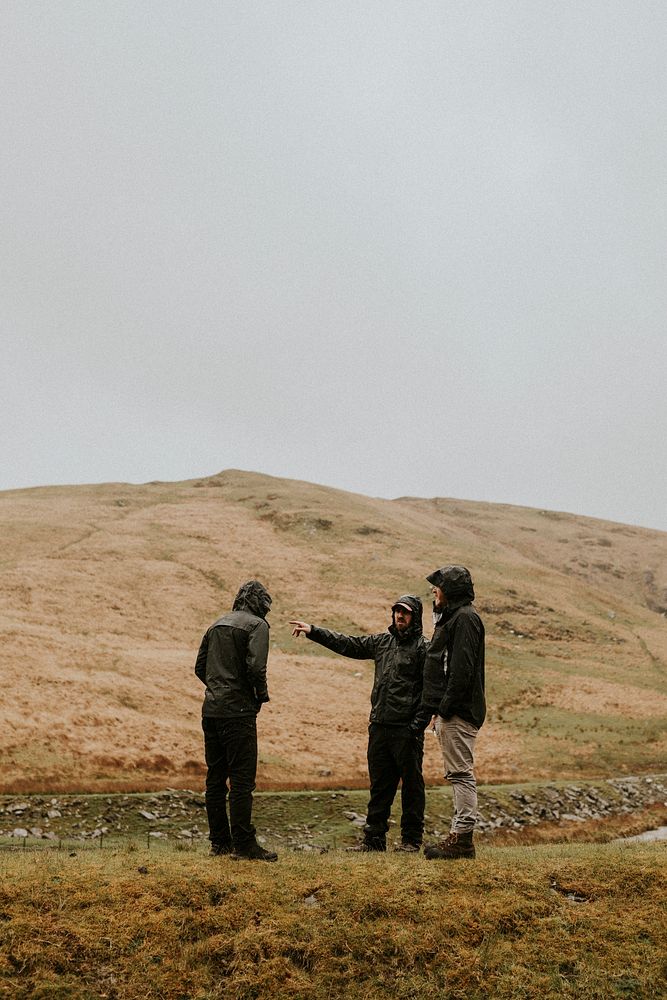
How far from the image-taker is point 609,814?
86.3 ft

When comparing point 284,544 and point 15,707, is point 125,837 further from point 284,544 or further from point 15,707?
point 284,544

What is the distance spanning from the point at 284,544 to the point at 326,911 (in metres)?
69.8

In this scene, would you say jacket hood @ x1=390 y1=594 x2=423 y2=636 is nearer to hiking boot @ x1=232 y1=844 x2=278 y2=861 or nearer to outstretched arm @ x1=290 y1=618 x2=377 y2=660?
outstretched arm @ x1=290 y1=618 x2=377 y2=660

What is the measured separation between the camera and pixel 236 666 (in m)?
10.8

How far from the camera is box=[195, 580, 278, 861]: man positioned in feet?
34.4

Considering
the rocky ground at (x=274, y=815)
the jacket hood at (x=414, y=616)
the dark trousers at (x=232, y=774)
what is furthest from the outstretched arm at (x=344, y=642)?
the rocky ground at (x=274, y=815)

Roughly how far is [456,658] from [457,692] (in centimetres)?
48

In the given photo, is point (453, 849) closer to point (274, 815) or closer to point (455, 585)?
point (455, 585)

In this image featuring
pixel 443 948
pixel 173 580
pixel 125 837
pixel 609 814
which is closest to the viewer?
Result: pixel 443 948

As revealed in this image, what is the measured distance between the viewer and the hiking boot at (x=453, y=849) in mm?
10055

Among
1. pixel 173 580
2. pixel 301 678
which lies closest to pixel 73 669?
pixel 301 678

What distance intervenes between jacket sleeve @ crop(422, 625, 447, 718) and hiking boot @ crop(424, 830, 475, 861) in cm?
175

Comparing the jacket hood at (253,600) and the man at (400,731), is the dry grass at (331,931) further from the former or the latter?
the jacket hood at (253,600)

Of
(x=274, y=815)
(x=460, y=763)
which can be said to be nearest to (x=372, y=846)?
(x=460, y=763)
